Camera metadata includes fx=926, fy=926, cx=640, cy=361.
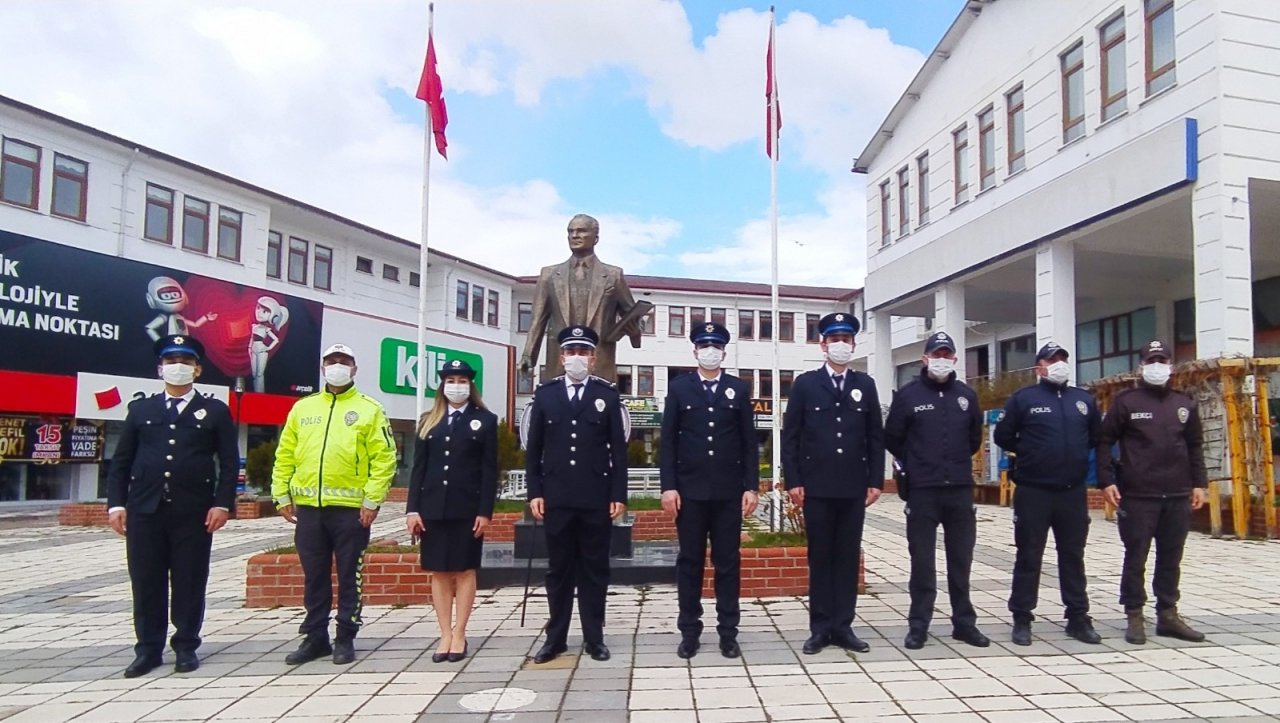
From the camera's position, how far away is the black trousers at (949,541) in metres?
5.60

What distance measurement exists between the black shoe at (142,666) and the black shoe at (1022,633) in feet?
16.3

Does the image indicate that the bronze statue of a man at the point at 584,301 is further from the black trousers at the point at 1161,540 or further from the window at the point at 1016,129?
the window at the point at 1016,129

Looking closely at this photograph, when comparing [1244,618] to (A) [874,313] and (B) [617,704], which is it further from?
(A) [874,313]

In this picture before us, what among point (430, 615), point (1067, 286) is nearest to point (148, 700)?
point (430, 615)

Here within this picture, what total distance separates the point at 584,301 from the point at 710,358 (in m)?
2.60

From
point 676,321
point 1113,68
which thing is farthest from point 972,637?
point 676,321

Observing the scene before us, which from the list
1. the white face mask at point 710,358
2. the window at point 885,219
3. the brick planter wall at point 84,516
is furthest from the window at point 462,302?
the white face mask at point 710,358

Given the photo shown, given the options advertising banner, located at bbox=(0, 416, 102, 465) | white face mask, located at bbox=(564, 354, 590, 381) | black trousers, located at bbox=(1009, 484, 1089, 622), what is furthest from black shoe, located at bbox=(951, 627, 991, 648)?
advertising banner, located at bbox=(0, 416, 102, 465)

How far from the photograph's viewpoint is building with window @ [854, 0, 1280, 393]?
41.5 feet

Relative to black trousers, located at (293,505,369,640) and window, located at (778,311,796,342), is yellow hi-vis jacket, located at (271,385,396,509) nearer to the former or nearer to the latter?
black trousers, located at (293,505,369,640)

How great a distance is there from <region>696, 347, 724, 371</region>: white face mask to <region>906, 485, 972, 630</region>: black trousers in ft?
4.83

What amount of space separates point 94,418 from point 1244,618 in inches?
884

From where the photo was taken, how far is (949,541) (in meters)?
5.69

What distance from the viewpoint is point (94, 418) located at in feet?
70.0
